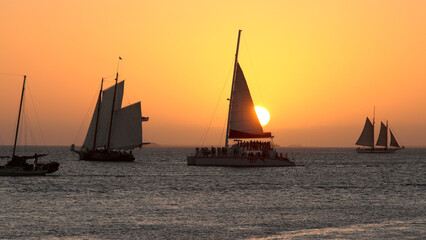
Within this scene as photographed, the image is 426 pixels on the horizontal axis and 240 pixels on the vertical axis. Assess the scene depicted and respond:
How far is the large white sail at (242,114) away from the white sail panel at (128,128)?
2811 cm

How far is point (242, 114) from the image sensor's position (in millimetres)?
102562

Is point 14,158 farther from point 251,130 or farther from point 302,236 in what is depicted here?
point 302,236

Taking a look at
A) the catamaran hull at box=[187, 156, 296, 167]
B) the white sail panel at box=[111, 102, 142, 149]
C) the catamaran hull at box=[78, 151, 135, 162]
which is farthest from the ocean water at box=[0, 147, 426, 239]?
the catamaran hull at box=[78, 151, 135, 162]

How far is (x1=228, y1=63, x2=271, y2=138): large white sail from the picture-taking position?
102 meters

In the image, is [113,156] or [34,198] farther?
[113,156]

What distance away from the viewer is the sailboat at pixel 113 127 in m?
125

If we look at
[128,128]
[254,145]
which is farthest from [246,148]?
[128,128]

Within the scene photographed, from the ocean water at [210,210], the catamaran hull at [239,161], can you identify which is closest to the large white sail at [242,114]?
the catamaran hull at [239,161]

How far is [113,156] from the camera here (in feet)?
429

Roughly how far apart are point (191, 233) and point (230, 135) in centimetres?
6476

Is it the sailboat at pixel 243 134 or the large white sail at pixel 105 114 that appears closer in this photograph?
the sailboat at pixel 243 134

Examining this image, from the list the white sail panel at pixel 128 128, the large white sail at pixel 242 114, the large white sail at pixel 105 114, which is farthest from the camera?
the large white sail at pixel 105 114

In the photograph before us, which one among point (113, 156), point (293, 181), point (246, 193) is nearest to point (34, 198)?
point (246, 193)

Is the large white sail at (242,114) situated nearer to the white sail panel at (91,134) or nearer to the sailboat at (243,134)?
the sailboat at (243,134)
